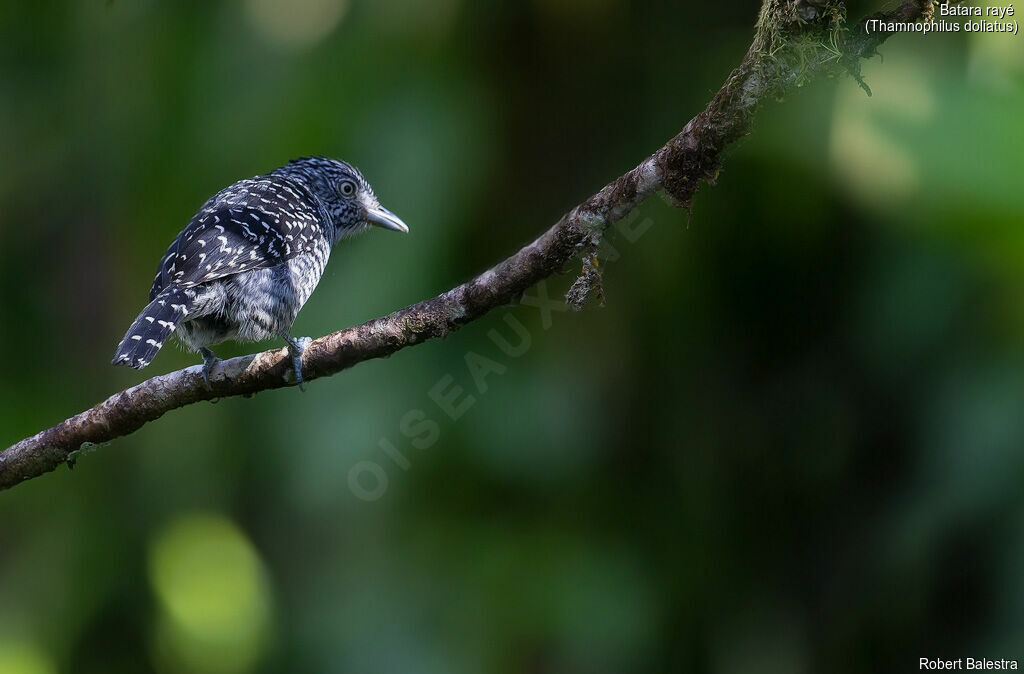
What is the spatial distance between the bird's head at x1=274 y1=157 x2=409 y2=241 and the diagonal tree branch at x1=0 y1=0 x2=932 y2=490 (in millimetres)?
1524

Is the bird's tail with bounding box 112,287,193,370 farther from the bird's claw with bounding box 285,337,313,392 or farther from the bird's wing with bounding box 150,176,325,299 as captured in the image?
the bird's claw with bounding box 285,337,313,392

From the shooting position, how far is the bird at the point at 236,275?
10.1 feet

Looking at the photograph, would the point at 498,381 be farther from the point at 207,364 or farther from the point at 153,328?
the point at 153,328

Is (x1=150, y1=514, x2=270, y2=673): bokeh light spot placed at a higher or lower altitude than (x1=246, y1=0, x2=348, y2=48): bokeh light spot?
lower

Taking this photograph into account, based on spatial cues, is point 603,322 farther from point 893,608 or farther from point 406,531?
point 893,608

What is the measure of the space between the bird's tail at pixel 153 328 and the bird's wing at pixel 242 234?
79mm

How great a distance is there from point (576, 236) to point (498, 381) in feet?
10.0

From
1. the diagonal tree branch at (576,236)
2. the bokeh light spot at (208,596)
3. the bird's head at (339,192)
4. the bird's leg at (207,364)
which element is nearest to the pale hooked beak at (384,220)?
the bird's head at (339,192)

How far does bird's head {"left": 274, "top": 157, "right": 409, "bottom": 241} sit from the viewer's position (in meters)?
4.36

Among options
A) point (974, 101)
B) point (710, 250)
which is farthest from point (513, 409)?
point (974, 101)

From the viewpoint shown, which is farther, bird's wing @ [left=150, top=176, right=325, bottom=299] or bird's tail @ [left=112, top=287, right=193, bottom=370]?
bird's wing @ [left=150, top=176, right=325, bottom=299]

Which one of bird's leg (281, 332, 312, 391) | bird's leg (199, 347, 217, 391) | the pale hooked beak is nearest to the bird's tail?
bird's leg (199, 347, 217, 391)

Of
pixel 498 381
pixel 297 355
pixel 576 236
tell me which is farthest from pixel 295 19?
pixel 576 236

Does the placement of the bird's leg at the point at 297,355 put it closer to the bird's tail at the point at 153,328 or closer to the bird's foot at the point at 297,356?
the bird's foot at the point at 297,356
